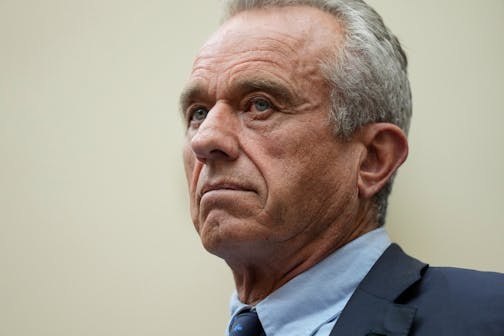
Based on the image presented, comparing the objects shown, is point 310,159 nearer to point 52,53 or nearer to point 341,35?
point 341,35

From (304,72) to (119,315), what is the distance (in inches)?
40.1

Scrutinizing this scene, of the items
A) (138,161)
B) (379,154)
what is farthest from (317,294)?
(138,161)

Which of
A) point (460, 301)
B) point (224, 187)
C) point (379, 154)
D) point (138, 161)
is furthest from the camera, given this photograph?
point (138, 161)

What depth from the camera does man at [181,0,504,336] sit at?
123cm

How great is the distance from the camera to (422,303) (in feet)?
3.87

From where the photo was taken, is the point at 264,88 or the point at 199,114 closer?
the point at 264,88

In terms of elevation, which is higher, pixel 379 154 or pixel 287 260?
pixel 379 154

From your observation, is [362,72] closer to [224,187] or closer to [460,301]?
[224,187]

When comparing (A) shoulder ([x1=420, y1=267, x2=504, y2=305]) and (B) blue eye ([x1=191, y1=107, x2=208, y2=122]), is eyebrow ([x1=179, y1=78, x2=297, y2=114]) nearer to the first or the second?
(B) blue eye ([x1=191, y1=107, x2=208, y2=122])

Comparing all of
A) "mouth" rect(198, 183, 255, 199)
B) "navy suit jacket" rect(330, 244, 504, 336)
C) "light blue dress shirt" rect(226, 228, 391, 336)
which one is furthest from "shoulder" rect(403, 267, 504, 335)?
"mouth" rect(198, 183, 255, 199)

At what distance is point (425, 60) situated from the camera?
1.89m

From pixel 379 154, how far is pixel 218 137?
371 mm

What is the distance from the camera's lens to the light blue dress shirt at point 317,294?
1.27 meters

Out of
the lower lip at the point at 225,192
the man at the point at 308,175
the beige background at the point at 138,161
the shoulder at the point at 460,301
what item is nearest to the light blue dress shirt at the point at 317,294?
the man at the point at 308,175
